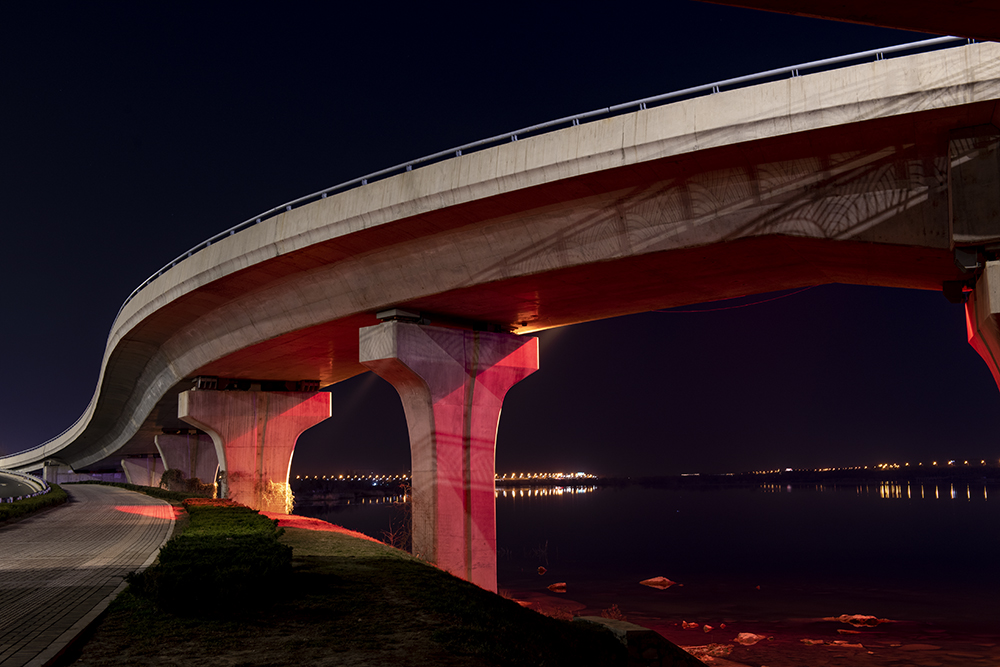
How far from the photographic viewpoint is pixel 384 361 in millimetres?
20219

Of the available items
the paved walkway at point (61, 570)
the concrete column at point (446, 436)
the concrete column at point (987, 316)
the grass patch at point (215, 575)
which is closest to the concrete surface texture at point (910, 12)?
the concrete column at point (987, 316)

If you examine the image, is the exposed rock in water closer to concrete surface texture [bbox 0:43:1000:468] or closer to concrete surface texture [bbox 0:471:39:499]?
concrete surface texture [bbox 0:43:1000:468]

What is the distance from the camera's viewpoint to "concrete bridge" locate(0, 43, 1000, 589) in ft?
38.3

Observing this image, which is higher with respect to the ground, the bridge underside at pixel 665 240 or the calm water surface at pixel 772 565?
the bridge underside at pixel 665 240

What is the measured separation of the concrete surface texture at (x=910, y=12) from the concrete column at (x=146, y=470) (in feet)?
280

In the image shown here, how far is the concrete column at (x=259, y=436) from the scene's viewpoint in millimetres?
33688

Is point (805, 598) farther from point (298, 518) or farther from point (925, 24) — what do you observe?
point (925, 24)

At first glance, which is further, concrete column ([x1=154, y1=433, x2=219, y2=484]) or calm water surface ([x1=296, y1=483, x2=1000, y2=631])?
concrete column ([x1=154, y1=433, x2=219, y2=484])

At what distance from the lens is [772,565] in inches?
1772

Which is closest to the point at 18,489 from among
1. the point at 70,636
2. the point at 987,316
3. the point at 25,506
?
the point at 25,506

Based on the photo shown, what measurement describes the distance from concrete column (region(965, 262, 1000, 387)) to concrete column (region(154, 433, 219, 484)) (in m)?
53.9

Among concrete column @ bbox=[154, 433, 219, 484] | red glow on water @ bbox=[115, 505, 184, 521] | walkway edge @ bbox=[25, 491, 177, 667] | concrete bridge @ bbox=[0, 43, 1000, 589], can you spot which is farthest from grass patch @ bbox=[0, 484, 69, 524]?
concrete column @ bbox=[154, 433, 219, 484]

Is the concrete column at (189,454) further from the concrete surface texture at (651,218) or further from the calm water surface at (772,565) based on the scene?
the concrete surface texture at (651,218)

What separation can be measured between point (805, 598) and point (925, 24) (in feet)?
109
